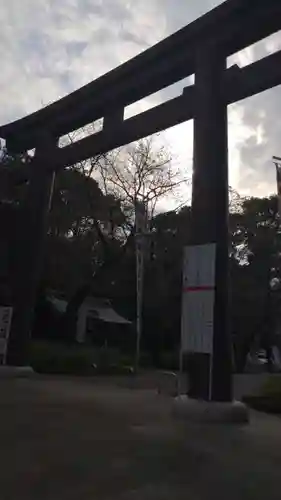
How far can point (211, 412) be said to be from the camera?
26.0 feet

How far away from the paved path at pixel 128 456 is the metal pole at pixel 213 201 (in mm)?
728

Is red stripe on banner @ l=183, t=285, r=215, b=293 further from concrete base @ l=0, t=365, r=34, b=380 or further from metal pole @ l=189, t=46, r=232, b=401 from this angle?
concrete base @ l=0, t=365, r=34, b=380

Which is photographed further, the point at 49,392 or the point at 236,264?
the point at 236,264

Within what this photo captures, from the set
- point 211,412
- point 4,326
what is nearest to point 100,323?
point 4,326

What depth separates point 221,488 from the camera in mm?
4531

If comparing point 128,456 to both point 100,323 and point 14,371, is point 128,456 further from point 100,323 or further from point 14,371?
point 100,323

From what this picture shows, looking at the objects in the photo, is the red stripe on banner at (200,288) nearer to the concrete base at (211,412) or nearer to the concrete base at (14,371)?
the concrete base at (211,412)

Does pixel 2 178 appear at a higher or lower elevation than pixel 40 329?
higher

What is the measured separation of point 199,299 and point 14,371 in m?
5.81

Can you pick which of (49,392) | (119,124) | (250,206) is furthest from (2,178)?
(250,206)

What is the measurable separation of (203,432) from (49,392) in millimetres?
4326

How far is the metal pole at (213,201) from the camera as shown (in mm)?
8320

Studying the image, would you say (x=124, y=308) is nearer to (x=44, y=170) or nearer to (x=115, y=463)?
(x=44, y=170)

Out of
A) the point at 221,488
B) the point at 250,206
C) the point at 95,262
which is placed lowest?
the point at 221,488
